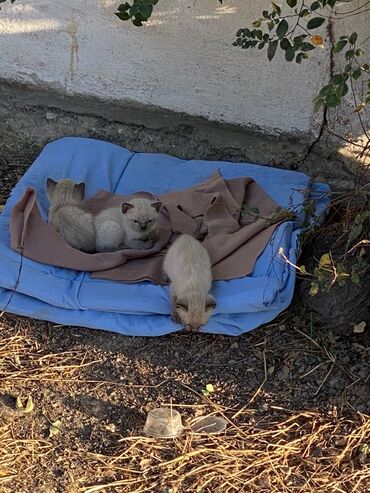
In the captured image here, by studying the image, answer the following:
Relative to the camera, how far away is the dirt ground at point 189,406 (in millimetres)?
3641

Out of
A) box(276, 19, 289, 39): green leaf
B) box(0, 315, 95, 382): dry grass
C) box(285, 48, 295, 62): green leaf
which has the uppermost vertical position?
box(276, 19, 289, 39): green leaf

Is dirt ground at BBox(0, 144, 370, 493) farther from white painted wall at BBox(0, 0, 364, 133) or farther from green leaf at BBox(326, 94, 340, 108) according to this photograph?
white painted wall at BBox(0, 0, 364, 133)

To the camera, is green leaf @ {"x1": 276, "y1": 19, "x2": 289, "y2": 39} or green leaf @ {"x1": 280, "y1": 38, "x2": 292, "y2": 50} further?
green leaf @ {"x1": 280, "y1": 38, "x2": 292, "y2": 50}

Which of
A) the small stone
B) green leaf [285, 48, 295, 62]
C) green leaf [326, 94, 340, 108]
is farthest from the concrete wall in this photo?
green leaf [326, 94, 340, 108]

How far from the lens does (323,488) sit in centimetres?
358

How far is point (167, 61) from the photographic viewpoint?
5.61m

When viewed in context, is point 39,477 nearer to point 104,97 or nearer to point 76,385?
point 76,385

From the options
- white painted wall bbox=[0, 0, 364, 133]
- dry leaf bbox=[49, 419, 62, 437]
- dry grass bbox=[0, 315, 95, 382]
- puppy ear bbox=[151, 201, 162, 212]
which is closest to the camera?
dry leaf bbox=[49, 419, 62, 437]

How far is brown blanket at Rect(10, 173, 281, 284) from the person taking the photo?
4.75m

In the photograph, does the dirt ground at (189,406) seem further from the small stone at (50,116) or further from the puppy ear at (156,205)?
the small stone at (50,116)

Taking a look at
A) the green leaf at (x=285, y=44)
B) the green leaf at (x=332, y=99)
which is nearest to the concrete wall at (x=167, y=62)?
the green leaf at (x=285, y=44)

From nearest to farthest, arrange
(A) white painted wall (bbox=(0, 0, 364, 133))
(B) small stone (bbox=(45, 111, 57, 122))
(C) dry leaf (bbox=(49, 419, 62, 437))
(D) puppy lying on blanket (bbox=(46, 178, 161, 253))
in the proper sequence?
(C) dry leaf (bbox=(49, 419, 62, 437)) < (D) puppy lying on blanket (bbox=(46, 178, 161, 253)) < (A) white painted wall (bbox=(0, 0, 364, 133)) < (B) small stone (bbox=(45, 111, 57, 122))

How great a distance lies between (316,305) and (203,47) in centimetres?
220

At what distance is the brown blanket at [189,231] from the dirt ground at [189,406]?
0.44m
